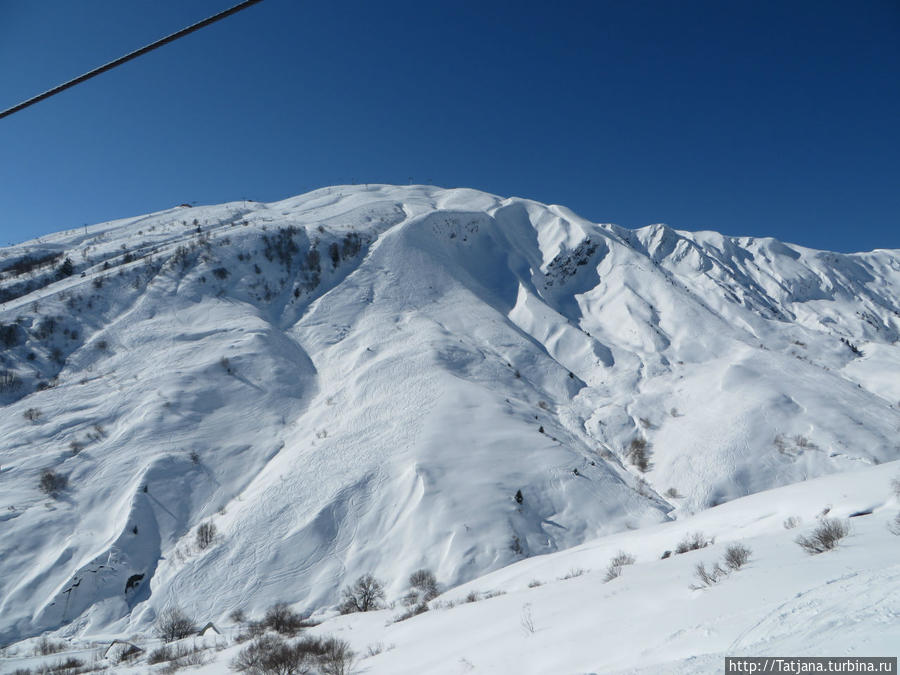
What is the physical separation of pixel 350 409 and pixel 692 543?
19632 millimetres

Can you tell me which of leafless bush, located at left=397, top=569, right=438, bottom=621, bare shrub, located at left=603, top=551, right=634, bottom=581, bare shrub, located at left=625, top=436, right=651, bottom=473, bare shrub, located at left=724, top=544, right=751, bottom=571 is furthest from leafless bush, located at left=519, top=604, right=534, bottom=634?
bare shrub, located at left=625, top=436, right=651, bottom=473

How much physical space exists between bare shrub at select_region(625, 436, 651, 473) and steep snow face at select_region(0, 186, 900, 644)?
30 cm

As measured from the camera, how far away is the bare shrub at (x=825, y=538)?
5531 millimetres

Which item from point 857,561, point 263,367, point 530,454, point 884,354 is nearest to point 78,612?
point 263,367

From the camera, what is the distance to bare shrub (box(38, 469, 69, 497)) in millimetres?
18828

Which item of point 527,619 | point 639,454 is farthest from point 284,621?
point 639,454

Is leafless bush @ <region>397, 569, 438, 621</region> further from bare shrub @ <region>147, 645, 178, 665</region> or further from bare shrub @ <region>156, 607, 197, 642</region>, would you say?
bare shrub @ <region>156, 607, 197, 642</region>

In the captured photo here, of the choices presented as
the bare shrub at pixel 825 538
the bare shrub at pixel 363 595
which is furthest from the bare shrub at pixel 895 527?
the bare shrub at pixel 363 595

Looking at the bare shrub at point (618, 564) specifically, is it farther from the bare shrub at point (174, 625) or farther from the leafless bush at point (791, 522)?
the bare shrub at point (174, 625)

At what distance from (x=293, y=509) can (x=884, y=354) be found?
152ft

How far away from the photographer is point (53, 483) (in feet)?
62.3

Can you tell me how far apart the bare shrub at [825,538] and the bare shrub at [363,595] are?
12.4 meters

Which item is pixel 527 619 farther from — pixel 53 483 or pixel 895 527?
pixel 53 483

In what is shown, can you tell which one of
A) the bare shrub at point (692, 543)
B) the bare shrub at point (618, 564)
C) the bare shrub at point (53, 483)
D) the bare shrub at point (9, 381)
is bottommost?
the bare shrub at point (618, 564)
